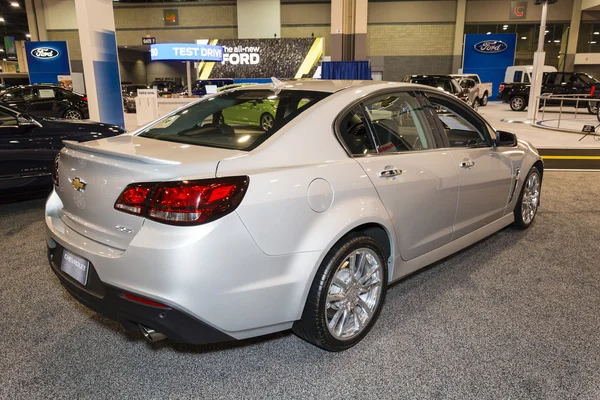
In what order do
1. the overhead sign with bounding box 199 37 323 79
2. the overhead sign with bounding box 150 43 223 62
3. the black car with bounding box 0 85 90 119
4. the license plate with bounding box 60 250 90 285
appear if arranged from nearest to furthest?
the license plate with bounding box 60 250 90 285
the black car with bounding box 0 85 90 119
the overhead sign with bounding box 150 43 223 62
the overhead sign with bounding box 199 37 323 79

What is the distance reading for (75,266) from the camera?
233 centimetres

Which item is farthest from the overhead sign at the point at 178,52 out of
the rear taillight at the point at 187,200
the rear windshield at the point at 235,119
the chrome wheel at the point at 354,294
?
the rear taillight at the point at 187,200

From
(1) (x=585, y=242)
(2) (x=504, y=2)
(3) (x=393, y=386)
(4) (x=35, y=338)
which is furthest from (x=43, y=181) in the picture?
(2) (x=504, y=2)

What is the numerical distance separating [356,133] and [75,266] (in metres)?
1.67

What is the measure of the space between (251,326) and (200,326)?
0.84 ft

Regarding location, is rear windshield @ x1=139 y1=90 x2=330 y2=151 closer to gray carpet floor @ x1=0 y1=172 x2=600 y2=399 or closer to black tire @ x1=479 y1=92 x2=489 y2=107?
gray carpet floor @ x1=0 y1=172 x2=600 y2=399

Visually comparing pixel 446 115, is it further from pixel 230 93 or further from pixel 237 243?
pixel 237 243

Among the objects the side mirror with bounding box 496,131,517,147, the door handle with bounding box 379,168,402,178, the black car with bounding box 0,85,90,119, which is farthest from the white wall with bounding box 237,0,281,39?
the door handle with bounding box 379,168,402,178

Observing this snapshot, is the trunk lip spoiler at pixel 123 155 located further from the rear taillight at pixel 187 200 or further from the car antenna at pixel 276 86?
the car antenna at pixel 276 86

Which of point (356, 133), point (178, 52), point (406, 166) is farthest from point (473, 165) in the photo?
point (178, 52)

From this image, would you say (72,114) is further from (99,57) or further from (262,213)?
(262,213)

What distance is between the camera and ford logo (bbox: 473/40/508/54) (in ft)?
92.5

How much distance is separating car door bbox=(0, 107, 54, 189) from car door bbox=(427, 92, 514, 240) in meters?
4.48

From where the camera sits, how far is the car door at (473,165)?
3.37 m
